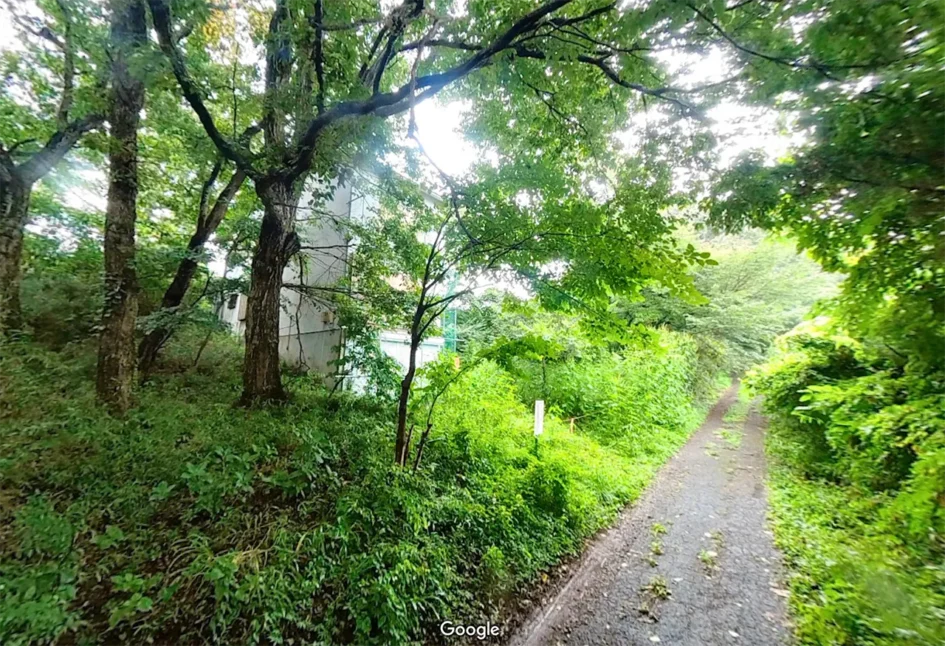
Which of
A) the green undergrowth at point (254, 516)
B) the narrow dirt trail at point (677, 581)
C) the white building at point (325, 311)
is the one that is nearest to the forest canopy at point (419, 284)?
the green undergrowth at point (254, 516)

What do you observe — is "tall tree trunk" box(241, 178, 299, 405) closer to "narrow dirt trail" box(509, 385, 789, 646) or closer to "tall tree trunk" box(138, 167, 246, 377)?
"tall tree trunk" box(138, 167, 246, 377)

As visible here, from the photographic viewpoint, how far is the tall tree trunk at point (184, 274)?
5.81 m

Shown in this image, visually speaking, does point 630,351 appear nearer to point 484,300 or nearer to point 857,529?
point 857,529

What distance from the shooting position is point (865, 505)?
458cm

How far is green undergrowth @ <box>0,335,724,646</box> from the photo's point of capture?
2.21m

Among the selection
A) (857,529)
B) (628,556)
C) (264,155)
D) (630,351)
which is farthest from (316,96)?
(630,351)

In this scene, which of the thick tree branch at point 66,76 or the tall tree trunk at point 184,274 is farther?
the tall tree trunk at point 184,274

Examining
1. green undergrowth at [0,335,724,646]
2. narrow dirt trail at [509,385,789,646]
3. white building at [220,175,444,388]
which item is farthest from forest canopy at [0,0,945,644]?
white building at [220,175,444,388]

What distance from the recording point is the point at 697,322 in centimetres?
1252

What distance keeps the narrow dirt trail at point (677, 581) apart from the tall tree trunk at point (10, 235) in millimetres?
7033

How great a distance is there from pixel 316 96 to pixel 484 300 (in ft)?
9.77

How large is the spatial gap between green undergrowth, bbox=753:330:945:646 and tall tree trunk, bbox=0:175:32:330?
896 cm

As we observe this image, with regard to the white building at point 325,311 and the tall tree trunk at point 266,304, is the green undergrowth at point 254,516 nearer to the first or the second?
the tall tree trunk at point 266,304

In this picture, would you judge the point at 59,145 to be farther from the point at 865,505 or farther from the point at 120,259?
the point at 865,505
